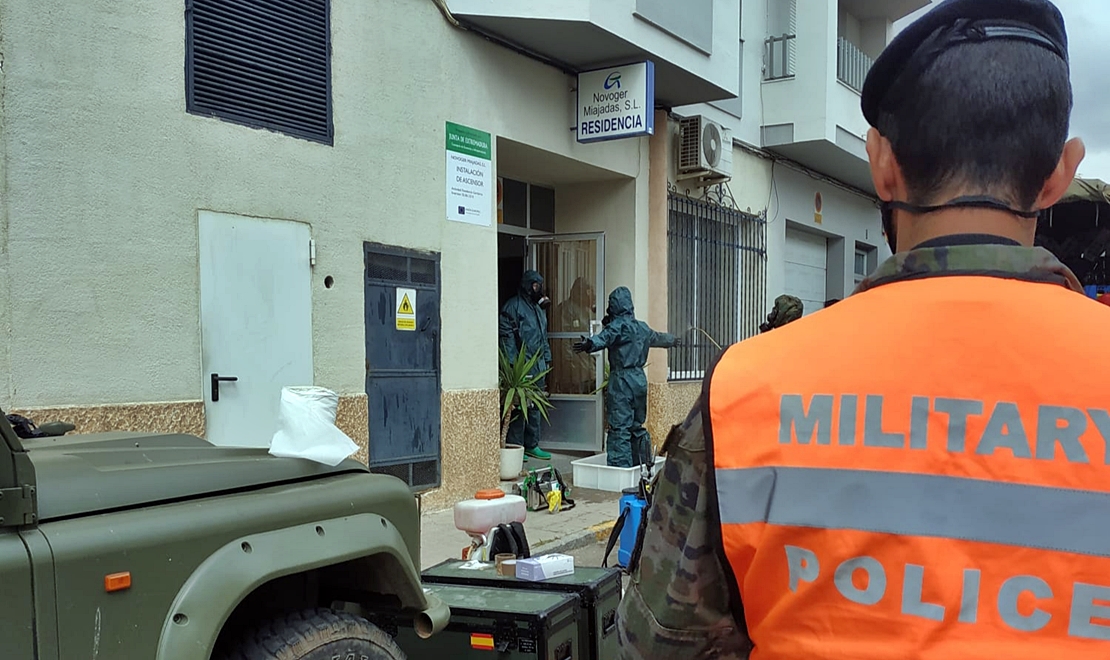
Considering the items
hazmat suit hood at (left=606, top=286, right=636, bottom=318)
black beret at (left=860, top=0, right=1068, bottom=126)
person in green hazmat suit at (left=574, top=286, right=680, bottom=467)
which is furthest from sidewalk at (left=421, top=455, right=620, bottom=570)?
black beret at (left=860, top=0, right=1068, bottom=126)

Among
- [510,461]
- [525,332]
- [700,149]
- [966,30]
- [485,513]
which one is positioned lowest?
[510,461]

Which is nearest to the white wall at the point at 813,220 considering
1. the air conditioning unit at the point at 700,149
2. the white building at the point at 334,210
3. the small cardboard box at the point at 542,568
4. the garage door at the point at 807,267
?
the garage door at the point at 807,267

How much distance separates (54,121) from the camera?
14.8 ft

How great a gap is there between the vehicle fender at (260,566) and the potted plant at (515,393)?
18.9ft

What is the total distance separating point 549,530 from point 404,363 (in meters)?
1.79

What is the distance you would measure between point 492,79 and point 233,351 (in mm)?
3541

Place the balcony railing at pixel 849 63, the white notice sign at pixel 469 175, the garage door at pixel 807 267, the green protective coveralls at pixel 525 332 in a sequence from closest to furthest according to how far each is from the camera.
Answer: the white notice sign at pixel 469 175, the green protective coveralls at pixel 525 332, the balcony railing at pixel 849 63, the garage door at pixel 807 267

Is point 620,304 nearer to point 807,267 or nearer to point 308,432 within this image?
point 308,432

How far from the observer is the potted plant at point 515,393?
826 cm

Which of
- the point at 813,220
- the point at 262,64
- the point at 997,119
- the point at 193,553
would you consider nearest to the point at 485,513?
the point at 193,553

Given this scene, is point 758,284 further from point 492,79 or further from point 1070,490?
point 1070,490

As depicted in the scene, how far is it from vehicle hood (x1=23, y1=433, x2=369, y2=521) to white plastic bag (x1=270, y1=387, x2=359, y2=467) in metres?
0.05

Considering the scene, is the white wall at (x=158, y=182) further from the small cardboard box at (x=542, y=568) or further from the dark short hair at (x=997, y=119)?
the dark short hair at (x=997, y=119)

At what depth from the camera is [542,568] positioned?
3.32 metres
